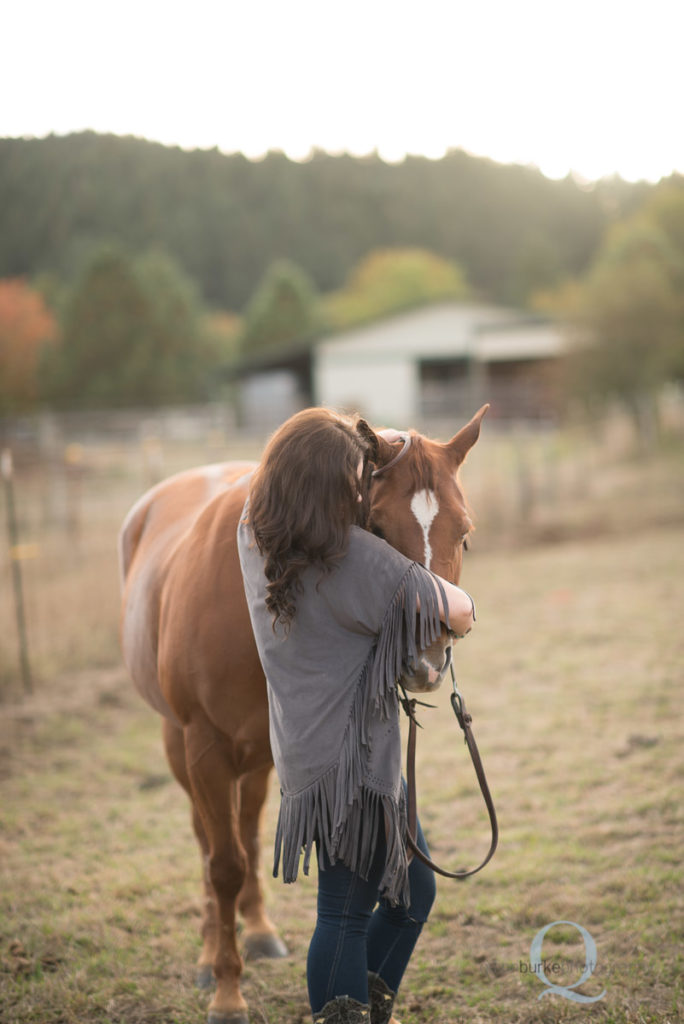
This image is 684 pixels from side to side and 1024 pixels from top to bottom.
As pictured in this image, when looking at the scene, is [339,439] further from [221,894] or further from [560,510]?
[560,510]

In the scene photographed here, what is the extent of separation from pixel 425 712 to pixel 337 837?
11.4 feet

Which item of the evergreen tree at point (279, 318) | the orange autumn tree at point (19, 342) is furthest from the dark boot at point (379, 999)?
the evergreen tree at point (279, 318)

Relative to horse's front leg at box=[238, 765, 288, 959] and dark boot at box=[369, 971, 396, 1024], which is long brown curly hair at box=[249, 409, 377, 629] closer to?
dark boot at box=[369, 971, 396, 1024]

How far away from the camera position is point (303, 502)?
171 centimetres

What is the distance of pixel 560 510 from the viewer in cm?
1294

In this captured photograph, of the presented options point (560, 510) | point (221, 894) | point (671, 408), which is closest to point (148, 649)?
point (221, 894)

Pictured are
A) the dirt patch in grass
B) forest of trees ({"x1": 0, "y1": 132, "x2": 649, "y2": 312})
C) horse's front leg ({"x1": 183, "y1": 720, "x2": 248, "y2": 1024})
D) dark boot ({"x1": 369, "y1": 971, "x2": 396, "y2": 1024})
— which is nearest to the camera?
dark boot ({"x1": 369, "y1": 971, "x2": 396, "y2": 1024})

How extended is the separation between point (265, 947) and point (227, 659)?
126 centimetres

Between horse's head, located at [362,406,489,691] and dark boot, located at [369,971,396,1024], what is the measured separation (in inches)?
30.6

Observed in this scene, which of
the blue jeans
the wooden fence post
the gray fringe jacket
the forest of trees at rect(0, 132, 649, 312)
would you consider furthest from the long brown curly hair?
the forest of trees at rect(0, 132, 649, 312)

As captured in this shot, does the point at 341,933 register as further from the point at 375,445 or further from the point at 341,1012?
the point at 375,445

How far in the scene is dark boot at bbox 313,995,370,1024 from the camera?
1.80 m

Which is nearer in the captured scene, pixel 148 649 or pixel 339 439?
pixel 339 439
